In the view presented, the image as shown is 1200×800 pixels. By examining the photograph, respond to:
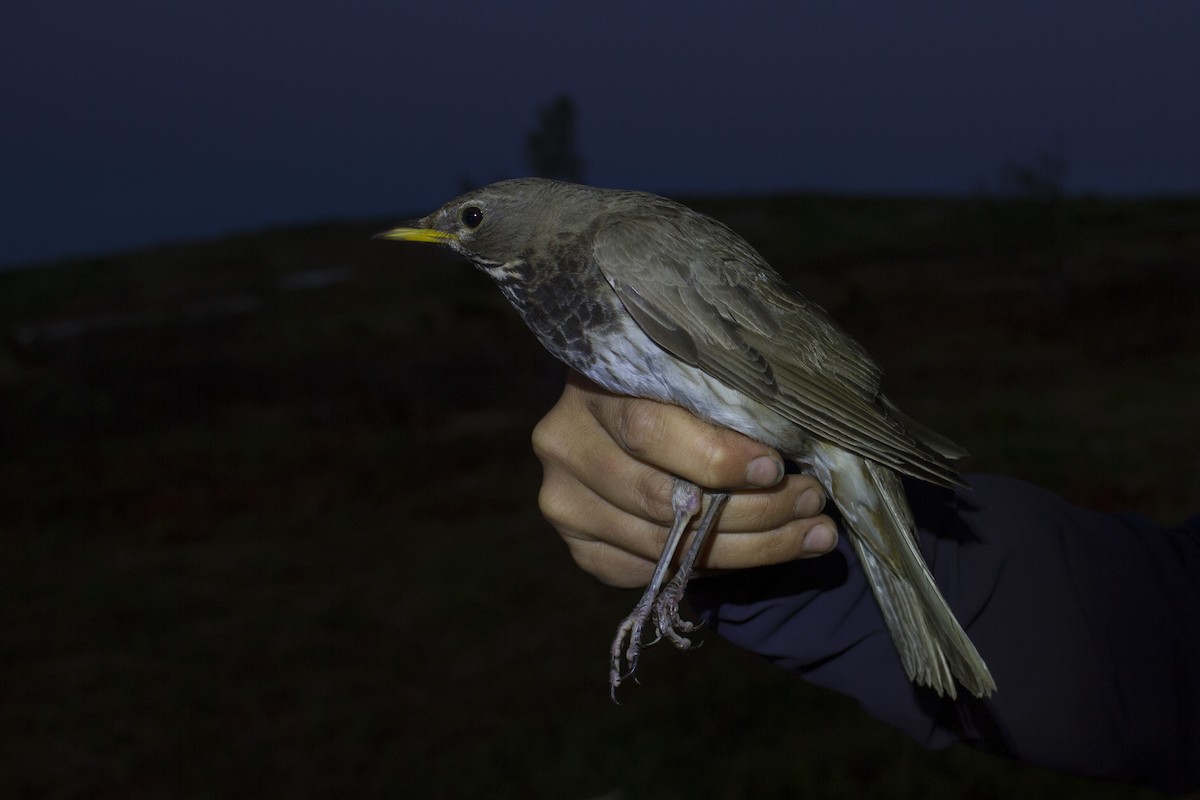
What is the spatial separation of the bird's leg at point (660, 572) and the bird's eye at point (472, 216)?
1.07m

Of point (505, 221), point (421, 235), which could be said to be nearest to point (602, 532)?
point (505, 221)

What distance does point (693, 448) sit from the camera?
2.57 metres

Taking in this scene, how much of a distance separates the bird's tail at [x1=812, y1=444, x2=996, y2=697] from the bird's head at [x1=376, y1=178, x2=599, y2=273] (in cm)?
102

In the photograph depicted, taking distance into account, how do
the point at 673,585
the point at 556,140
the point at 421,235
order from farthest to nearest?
the point at 556,140
the point at 421,235
the point at 673,585

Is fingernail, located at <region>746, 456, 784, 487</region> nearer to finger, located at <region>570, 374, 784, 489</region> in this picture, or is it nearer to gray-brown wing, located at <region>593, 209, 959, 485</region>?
→ finger, located at <region>570, 374, 784, 489</region>

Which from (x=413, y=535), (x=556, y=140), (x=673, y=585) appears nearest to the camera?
(x=673, y=585)

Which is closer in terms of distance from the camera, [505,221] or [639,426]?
[639,426]

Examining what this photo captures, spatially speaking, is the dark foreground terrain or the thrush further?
the dark foreground terrain

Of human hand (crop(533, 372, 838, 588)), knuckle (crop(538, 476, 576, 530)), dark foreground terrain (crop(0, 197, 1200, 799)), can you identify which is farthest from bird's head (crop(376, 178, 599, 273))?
dark foreground terrain (crop(0, 197, 1200, 799))

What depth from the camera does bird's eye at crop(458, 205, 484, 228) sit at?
9.93 ft

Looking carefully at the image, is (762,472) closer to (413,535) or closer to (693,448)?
(693,448)

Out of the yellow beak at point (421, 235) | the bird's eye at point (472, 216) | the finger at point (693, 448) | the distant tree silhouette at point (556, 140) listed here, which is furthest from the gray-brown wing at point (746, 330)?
the distant tree silhouette at point (556, 140)

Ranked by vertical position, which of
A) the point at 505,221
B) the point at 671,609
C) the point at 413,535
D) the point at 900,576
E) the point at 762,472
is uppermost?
the point at 505,221

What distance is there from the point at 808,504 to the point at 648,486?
1.51 feet
